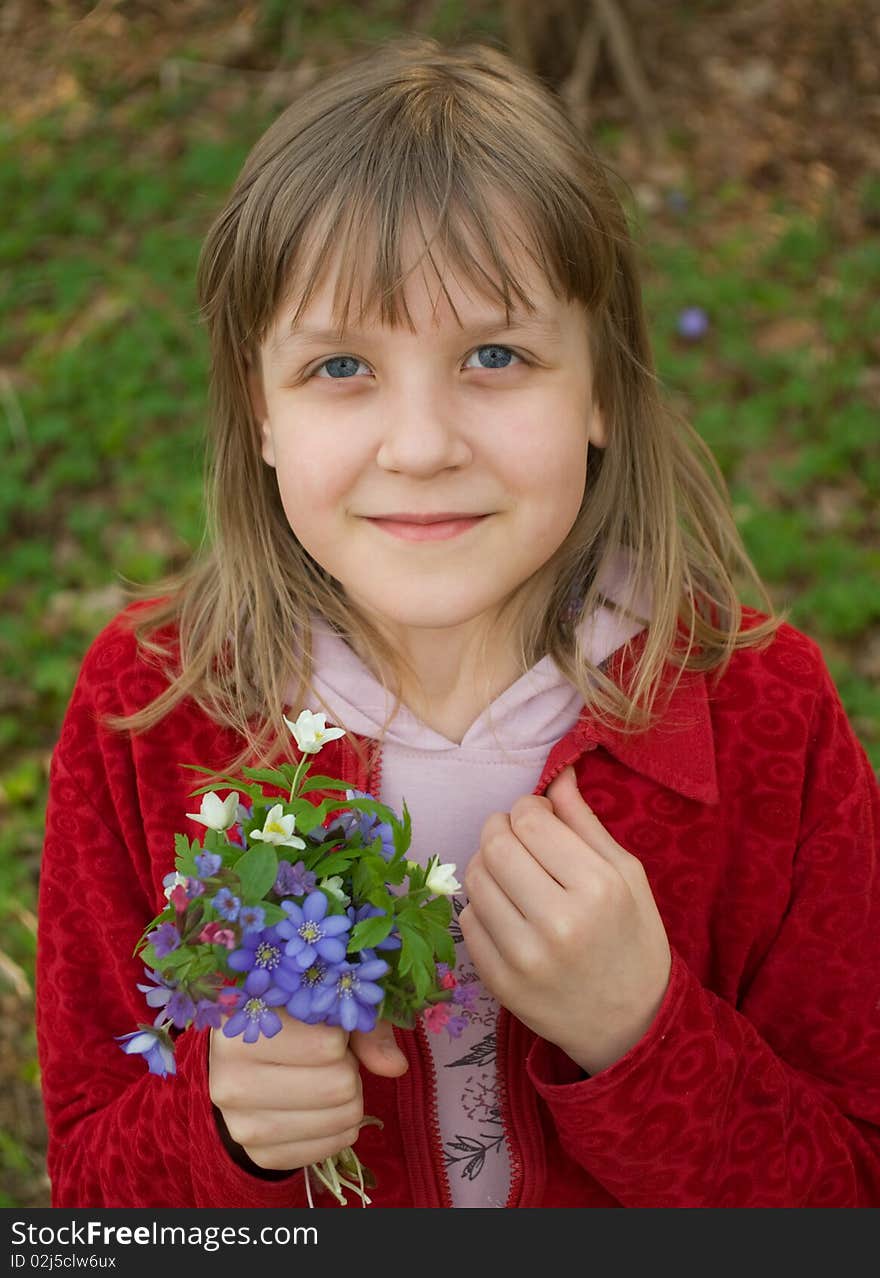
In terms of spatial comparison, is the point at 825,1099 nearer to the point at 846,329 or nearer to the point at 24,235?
the point at 846,329

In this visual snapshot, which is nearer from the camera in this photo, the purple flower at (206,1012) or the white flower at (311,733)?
the purple flower at (206,1012)

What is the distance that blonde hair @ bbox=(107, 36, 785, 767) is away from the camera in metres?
1.76

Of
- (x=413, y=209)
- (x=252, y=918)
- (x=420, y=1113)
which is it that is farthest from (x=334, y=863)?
(x=413, y=209)

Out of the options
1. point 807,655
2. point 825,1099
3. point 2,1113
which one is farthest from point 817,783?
point 2,1113

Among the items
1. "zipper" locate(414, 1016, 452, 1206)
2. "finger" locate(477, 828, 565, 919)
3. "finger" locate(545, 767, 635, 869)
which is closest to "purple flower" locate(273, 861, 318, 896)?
"finger" locate(477, 828, 565, 919)

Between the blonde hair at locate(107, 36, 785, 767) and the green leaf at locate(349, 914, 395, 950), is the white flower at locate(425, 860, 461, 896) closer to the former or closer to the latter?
the green leaf at locate(349, 914, 395, 950)

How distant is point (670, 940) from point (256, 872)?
0.82m

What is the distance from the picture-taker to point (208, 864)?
4.67 feet

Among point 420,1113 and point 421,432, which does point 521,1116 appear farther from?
point 421,432

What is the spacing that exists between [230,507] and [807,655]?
94cm

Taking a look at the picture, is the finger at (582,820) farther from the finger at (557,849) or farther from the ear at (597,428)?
the ear at (597,428)

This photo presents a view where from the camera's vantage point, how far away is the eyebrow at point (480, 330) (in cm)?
175

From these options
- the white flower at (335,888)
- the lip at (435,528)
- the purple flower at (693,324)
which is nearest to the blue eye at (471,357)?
the lip at (435,528)

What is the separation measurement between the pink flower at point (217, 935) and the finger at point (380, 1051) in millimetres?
262
